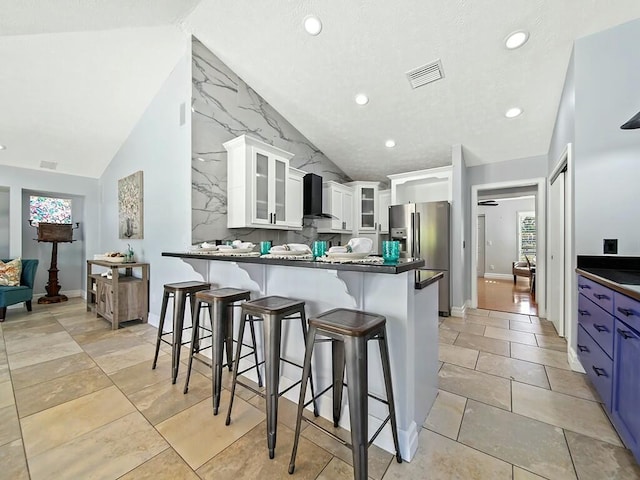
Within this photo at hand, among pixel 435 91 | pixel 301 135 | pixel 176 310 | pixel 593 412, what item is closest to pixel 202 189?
pixel 176 310

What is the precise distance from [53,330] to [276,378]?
12.0ft

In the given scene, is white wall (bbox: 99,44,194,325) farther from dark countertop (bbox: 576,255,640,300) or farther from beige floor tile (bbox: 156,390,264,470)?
dark countertop (bbox: 576,255,640,300)

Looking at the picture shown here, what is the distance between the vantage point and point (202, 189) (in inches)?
123

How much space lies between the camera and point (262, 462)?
1.41m

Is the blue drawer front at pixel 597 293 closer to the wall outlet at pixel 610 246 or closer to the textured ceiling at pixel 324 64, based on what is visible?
the wall outlet at pixel 610 246

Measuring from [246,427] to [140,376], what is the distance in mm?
1220

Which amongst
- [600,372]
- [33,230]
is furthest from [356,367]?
[33,230]

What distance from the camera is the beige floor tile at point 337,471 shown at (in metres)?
1.31

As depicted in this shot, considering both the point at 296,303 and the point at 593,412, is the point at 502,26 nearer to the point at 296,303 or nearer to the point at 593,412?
the point at 296,303

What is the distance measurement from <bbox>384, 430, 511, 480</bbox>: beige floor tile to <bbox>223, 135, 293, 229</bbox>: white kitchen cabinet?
2.61 meters

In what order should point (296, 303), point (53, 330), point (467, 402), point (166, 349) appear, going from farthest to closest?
point (53, 330) → point (166, 349) → point (467, 402) → point (296, 303)

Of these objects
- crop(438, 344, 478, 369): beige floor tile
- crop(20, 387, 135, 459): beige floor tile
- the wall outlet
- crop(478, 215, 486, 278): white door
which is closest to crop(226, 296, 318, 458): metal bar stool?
crop(20, 387, 135, 459): beige floor tile

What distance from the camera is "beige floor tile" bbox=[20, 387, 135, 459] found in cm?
155

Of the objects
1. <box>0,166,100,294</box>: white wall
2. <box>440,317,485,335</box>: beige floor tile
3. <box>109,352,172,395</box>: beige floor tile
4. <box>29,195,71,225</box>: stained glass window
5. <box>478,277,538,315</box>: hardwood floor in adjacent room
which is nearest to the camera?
<box>109,352,172,395</box>: beige floor tile
